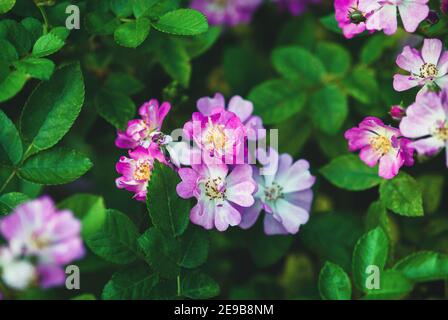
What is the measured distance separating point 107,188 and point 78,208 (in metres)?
0.73

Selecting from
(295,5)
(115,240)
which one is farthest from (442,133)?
(295,5)

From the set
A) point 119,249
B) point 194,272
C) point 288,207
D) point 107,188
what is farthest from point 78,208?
point 107,188

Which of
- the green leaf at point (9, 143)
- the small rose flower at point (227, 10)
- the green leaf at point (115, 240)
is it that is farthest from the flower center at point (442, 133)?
the small rose flower at point (227, 10)

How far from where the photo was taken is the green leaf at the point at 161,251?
132 cm

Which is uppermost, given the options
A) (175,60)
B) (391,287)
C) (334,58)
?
(334,58)

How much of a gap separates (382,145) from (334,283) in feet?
1.14

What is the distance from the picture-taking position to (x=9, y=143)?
4.56 ft

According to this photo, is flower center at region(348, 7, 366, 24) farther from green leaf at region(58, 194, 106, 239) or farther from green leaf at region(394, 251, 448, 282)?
green leaf at region(58, 194, 106, 239)

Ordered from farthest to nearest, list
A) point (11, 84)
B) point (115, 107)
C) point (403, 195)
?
point (115, 107) < point (403, 195) < point (11, 84)

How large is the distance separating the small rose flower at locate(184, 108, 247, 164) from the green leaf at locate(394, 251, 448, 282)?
0.48 meters

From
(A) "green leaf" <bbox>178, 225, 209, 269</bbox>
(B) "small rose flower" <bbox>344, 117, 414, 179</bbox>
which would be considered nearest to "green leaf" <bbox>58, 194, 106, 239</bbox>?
(A) "green leaf" <bbox>178, 225, 209, 269</bbox>

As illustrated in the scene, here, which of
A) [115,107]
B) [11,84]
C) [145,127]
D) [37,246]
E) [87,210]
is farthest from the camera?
[115,107]

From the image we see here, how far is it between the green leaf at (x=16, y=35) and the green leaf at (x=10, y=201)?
0.33 m

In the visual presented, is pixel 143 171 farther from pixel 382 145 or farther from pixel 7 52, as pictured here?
pixel 382 145
